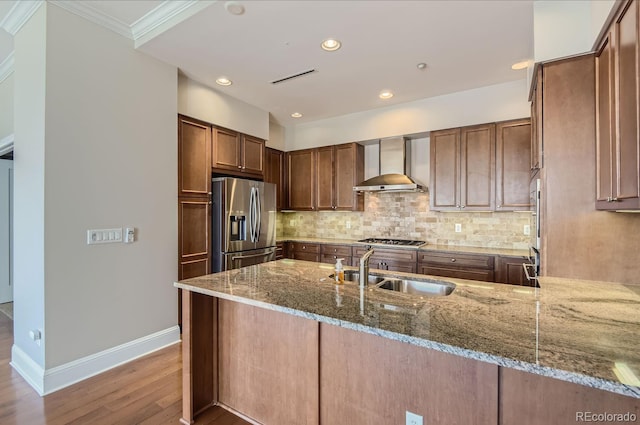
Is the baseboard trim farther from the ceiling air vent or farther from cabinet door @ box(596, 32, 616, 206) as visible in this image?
cabinet door @ box(596, 32, 616, 206)

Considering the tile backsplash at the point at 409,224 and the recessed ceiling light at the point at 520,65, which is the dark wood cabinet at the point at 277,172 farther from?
the recessed ceiling light at the point at 520,65

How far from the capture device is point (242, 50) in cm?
266

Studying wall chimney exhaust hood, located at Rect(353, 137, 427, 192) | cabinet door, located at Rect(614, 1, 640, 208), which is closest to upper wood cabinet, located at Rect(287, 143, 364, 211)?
wall chimney exhaust hood, located at Rect(353, 137, 427, 192)

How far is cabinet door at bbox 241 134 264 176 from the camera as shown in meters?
3.97

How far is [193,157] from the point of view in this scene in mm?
3291

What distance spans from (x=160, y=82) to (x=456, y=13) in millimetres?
2689

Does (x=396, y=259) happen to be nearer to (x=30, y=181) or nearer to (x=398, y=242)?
(x=398, y=242)

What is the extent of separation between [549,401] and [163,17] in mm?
3310

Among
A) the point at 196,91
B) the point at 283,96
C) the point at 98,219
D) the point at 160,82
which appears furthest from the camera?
the point at 283,96

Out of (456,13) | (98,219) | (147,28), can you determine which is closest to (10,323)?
(98,219)

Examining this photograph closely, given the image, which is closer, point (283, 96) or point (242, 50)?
point (242, 50)

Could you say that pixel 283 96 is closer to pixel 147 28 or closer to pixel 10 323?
pixel 147 28

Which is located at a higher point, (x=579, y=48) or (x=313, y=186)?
(x=579, y=48)

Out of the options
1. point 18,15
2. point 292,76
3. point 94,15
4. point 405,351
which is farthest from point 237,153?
point 405,351
